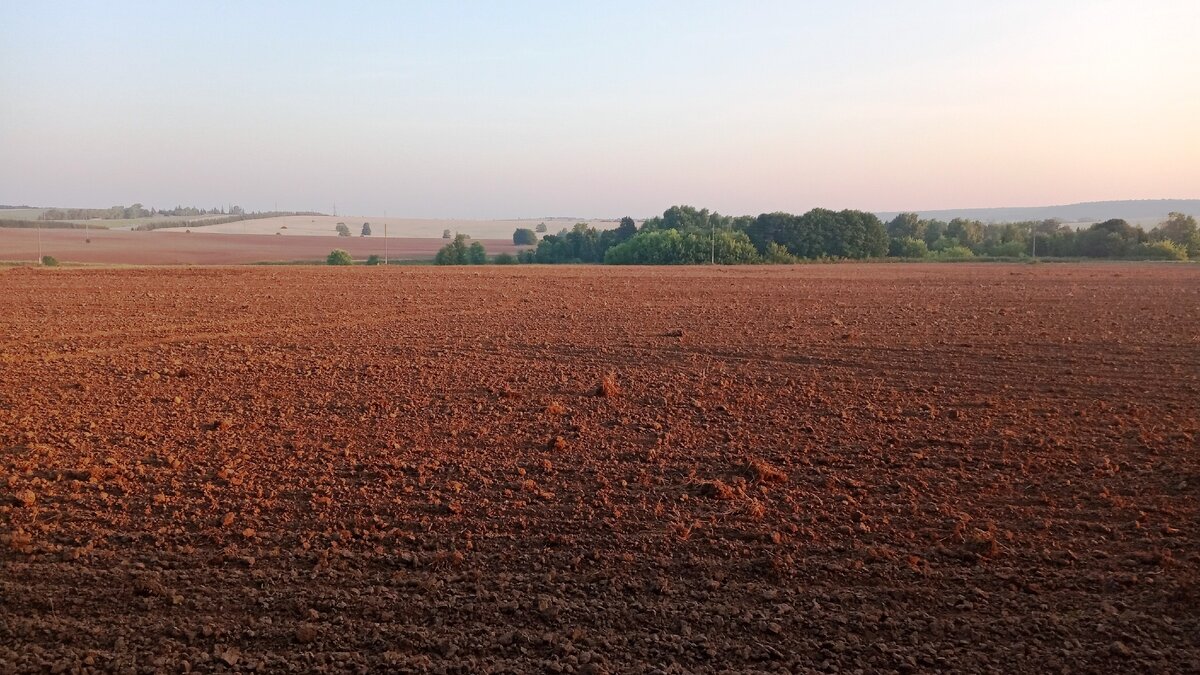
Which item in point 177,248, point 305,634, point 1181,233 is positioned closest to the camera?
point 305,634

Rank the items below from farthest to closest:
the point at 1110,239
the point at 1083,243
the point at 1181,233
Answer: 1. the point at 1181,233
2. the point at 1083,243
3. the point at 1110,239

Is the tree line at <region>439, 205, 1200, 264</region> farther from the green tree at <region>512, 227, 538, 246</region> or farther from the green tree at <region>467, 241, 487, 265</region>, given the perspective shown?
the green tree at <region>512, 227, 538, 246</region>

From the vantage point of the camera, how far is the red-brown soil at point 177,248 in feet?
180

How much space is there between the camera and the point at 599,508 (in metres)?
6.45

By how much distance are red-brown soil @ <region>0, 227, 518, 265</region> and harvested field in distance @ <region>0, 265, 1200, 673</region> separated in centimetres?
4621

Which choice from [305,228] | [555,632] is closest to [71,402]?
[555,632]

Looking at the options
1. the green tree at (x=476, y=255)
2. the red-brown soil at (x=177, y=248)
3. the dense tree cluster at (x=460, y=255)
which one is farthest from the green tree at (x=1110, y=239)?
the red-brown soil at (x=177, y=248)

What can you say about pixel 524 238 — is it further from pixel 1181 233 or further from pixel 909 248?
pixel 1181 233

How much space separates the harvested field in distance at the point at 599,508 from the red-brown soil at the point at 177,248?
46212 mm

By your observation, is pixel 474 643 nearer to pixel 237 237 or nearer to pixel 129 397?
pixel 129 397

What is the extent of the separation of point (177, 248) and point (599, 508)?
68.1 m

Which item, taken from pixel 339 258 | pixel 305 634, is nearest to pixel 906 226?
pixel 339 258

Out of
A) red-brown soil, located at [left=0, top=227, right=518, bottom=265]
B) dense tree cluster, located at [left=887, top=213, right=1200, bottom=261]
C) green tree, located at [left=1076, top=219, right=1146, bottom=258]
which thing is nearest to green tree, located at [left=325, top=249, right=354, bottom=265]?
red-brown soil, located at [left=0, top=227, right=518, bottom=265]

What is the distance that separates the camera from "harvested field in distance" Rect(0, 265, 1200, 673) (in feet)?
14.9
